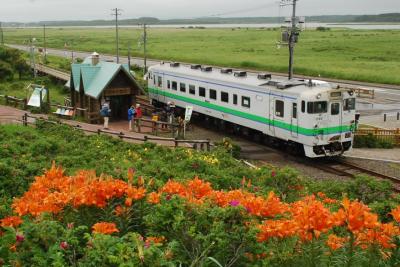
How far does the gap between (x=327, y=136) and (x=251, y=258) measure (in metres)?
16.4

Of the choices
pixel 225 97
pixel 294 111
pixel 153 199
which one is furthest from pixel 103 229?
pixel 225 97

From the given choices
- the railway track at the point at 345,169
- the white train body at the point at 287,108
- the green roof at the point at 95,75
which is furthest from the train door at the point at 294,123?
the green roof at the point at 95,75

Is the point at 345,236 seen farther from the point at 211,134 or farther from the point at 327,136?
the point at 211,134

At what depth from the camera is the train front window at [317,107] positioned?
20.7m

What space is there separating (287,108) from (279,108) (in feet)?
1.84

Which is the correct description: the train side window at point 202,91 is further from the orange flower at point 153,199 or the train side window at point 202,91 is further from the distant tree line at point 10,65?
the distant tree line at point 10,65

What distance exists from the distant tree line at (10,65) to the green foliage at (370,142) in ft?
99.7

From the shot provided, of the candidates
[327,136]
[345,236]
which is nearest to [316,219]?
[345,236]

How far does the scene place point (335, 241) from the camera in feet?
18.1

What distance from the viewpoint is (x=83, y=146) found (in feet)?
61.2

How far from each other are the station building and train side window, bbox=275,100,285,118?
351 inches

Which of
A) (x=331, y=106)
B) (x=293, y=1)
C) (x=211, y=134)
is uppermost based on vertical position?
(x=293, y=1)

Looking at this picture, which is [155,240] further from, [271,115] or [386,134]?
[386,134]

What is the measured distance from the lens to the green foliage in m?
25.2
